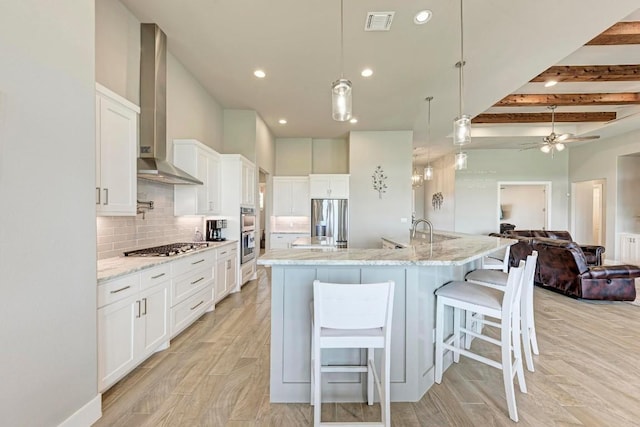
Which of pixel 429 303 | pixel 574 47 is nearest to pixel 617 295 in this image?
pixel 574 47

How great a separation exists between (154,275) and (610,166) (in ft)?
32.1

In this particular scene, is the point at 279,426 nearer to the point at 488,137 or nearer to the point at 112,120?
the point at 112,120

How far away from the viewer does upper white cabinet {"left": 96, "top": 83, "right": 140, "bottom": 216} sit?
2.12 m

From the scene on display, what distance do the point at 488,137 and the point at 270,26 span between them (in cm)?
632

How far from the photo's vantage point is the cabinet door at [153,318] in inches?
88.6

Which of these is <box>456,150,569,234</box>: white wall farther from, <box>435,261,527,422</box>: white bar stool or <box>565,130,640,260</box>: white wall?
<box>435,261,527,422</box>: white bar stool

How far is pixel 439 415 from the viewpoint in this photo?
70.2 inches

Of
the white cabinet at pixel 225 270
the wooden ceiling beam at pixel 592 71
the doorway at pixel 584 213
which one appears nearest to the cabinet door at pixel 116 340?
the white cabinet at pixel 225 270

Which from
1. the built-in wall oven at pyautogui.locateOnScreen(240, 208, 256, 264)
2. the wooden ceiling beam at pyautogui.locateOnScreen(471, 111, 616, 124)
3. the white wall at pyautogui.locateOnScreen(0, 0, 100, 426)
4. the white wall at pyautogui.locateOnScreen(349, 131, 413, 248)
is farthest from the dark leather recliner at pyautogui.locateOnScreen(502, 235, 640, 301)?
the white wall at pyautogui.locateOnScreen(0, 0, 100, 426)

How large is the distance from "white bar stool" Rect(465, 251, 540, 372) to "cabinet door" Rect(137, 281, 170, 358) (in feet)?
9.10

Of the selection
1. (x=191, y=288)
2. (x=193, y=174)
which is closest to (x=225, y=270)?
(x=191, y=288)

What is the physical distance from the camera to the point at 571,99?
5.25 m

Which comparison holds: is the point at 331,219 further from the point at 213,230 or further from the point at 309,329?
the point at 309,329

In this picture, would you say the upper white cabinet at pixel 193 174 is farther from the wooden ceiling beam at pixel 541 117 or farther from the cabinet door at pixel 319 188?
the wooden ceiling beam at pixel 541 117
